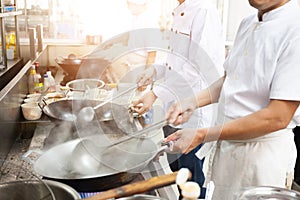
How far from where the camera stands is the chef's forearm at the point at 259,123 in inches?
48.5

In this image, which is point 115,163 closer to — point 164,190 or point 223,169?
point 164,190

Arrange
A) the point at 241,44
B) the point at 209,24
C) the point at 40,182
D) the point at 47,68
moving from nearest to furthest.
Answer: the point at 40,182
the point at 241,44
the point at 209,24
the point at 47,68

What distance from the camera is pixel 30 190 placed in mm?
1031

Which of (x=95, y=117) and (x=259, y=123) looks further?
(x=95, y=117)

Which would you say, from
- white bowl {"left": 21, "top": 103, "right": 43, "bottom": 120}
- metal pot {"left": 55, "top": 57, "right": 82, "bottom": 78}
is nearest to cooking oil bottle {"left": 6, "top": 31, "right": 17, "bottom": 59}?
metal pot {"left": 55, "top": 57, "right": 82, "bottom": 78}

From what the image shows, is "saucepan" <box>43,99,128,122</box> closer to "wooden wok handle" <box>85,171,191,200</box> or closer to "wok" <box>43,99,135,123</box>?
"wok" <box>43,99,135,123</box>

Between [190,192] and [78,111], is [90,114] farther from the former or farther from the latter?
[190,192]

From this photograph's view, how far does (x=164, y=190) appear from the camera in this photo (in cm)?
121

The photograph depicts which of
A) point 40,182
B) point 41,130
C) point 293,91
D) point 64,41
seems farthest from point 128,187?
point 64,41

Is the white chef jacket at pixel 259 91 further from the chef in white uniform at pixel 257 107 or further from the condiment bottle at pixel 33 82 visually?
the condiment bottle at pixel 33 82

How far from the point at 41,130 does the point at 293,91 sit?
128 centimetres

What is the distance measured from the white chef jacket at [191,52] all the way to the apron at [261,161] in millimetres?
260

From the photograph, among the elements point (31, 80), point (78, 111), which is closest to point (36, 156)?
point (78, 111)

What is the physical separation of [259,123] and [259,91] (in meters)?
0.13
